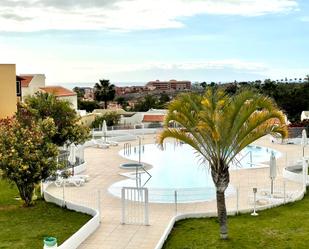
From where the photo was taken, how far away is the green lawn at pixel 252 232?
43.4 feet

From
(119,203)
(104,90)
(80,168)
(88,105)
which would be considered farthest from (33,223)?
(88,105)

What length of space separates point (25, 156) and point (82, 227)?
4.08 meters

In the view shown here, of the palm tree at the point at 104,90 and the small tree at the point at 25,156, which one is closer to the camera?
the small tree at the point at 25,156

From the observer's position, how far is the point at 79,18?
100ft

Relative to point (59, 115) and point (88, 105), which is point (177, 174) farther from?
point (88, 105)

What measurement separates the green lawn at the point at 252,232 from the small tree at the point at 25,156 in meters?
5.12

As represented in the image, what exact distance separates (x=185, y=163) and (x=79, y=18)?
451 inches

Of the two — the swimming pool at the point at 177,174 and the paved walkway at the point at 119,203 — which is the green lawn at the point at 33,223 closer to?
the paved walkway at the point at 119,203

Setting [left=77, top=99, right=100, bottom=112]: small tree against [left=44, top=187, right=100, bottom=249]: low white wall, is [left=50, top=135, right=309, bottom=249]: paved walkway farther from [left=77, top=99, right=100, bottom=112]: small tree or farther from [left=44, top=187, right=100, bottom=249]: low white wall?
[left=77, top=99, right=100, bottom=112]: small tree

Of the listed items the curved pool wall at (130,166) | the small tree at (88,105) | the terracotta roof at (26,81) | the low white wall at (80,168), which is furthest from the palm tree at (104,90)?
the low white wall at (80,168)

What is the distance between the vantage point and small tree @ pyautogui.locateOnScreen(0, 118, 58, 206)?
1622 cm

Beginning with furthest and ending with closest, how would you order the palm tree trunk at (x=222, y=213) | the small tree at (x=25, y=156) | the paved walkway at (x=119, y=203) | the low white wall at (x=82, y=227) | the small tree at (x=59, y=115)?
the small tree at (x=59, y=115) → the small tree at (x=25, y=156) → the paved walkway at (x=119, y=203) → the palm tree trunk at (x=222, y=213) → the low white wall at (x=82, y=227)

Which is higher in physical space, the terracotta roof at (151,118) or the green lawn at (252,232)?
the terracotta roof at (151,118)

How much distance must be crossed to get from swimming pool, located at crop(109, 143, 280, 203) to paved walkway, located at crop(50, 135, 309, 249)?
0.40 m
